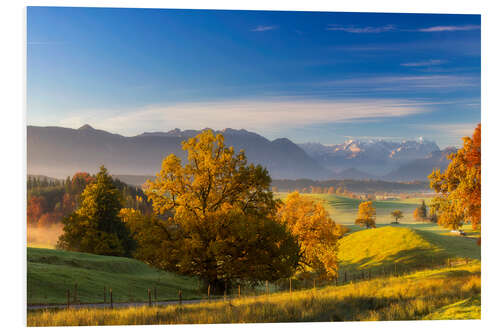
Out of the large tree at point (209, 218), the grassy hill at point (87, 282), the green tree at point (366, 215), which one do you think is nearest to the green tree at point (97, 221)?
Answer: the grassy hill at point (87, 282)

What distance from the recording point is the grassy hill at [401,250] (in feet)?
134

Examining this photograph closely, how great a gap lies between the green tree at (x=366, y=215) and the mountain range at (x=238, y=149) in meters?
18.3

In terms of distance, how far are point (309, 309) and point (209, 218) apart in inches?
214

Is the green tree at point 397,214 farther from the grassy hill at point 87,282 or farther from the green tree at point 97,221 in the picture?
the grassy hill at point 87,282

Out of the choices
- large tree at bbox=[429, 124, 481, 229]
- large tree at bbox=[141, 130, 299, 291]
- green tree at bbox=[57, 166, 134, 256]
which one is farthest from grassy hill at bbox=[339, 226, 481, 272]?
large tree at bbox=[141, 130, 299, 291]

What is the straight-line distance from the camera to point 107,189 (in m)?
37.3

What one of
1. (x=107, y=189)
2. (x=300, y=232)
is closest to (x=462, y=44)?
(x=300, y=232)

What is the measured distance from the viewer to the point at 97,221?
3731 cm

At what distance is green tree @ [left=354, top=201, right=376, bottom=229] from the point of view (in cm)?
7038

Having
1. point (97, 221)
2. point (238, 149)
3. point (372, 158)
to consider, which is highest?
point (372, 158)

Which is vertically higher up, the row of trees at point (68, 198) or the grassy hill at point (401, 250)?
the row of trees at point (68, 198)

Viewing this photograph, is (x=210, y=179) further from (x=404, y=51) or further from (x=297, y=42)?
(x=404, y=51)

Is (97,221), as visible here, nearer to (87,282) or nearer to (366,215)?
(87,282)

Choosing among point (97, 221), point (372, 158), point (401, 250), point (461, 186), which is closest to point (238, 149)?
point (461, 186)
